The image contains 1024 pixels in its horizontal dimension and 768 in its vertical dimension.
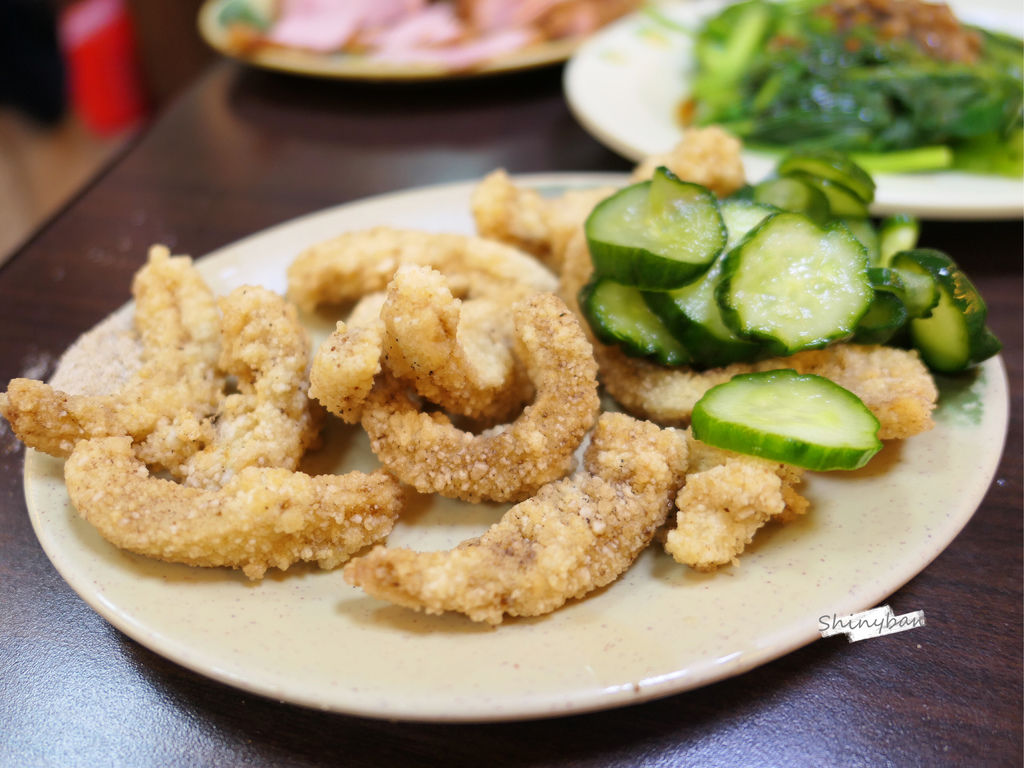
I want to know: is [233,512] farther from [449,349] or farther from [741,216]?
[741,216]

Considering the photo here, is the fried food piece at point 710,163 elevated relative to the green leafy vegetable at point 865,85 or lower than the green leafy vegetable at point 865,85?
elevated

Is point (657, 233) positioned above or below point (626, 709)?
above

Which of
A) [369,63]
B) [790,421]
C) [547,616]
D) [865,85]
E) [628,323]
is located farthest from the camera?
[369,63]

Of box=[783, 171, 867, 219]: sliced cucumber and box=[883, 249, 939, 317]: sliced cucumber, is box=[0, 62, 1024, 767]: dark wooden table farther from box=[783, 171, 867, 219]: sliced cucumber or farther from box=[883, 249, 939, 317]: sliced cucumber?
box=[783, 171, 867, 219]: sliced cucumber

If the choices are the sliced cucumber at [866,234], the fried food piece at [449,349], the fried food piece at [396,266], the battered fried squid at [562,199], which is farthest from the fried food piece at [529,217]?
the sliced cucumber at [866,234]

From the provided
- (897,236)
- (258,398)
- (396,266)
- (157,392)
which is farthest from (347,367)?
(897,236)

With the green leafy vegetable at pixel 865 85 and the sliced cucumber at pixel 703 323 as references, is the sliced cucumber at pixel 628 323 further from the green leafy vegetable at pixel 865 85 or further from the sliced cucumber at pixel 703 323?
the green leafy vegetable at pixel 865 85

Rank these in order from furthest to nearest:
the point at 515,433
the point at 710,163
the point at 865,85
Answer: the point at 865,85, the point at 710,163, the point at 515,433
